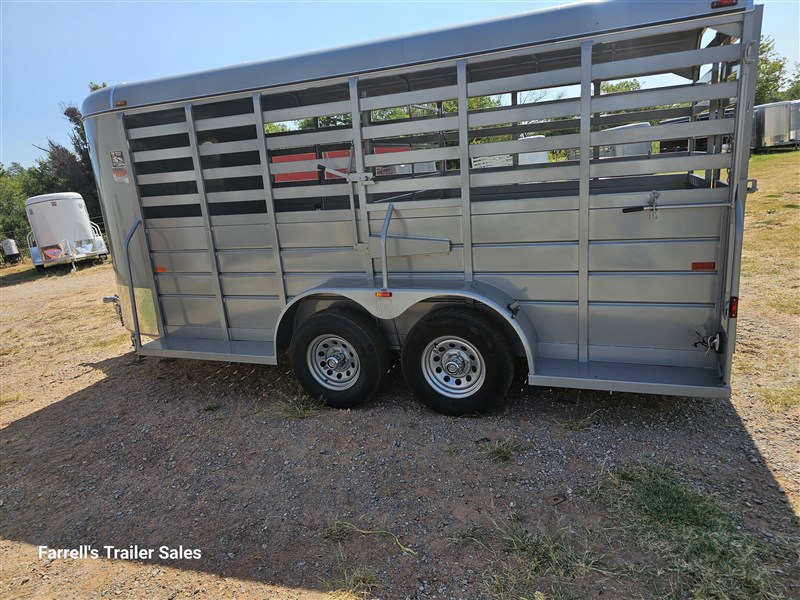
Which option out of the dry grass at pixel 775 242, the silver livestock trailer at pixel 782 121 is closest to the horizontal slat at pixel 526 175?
the dry grass at pixel 775 242

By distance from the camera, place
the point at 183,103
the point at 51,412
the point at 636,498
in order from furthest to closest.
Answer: the point at 51,412 → the point at 183,103 → the point at 636,498

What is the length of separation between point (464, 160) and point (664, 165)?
4.13 feet

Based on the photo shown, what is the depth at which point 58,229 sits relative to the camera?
14.9m

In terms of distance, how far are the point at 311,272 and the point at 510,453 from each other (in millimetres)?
2083

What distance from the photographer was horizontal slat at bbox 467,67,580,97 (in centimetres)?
336

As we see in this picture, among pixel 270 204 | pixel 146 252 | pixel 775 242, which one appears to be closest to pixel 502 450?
pixel 270 204

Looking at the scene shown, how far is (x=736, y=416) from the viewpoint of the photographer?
382 cm

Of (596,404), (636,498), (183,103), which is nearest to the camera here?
(636,498)

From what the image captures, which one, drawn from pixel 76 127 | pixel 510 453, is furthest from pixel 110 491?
pixel 76 127

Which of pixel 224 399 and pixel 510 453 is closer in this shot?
pixel 510 453

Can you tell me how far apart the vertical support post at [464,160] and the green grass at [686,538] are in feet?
5.68

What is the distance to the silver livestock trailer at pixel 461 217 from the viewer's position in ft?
10.8

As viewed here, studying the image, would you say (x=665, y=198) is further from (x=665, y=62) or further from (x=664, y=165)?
(x=665, y=62)

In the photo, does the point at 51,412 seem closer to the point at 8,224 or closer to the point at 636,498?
the point at 636,498
